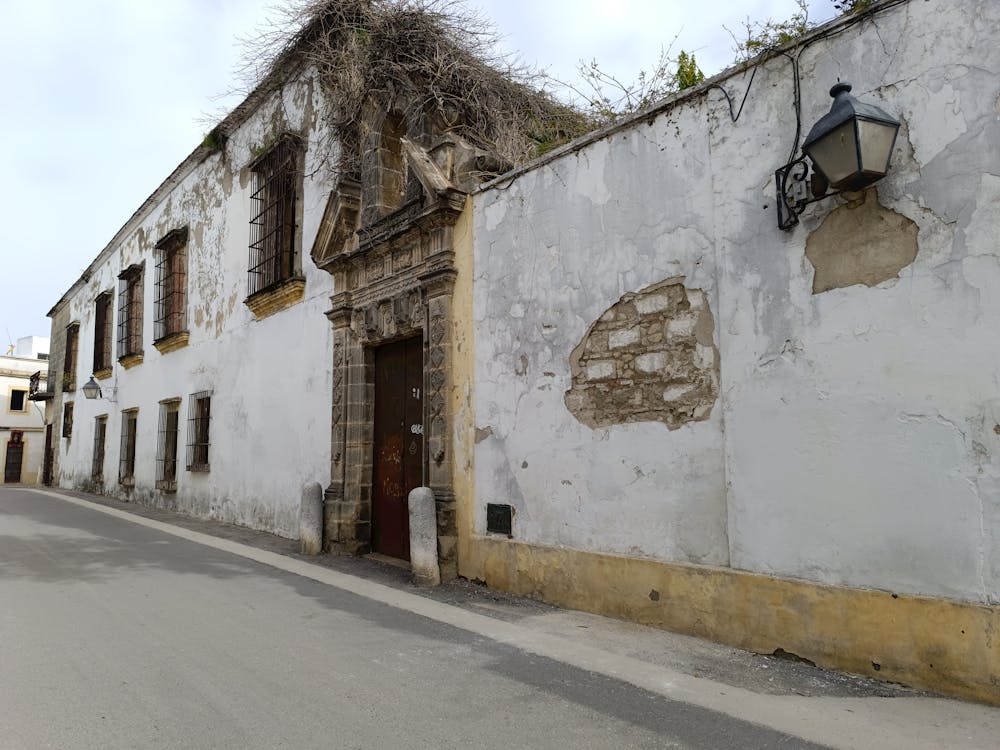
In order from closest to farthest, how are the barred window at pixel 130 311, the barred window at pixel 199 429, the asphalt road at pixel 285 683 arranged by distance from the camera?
1. the asphalt road at pixel 285 683
2. the barred window at pixel 199 429
3. the barred window at pixel 130 311

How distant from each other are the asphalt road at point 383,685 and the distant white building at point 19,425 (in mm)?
30029

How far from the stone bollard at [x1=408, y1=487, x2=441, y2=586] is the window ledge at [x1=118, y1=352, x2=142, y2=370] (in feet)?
36.2

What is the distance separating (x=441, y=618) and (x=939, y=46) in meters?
4.44

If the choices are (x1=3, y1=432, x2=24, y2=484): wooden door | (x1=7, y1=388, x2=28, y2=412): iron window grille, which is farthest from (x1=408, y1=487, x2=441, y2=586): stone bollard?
(x1=7, y1=388, x2=28, y2=412): iron window grille

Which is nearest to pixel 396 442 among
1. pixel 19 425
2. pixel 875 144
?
pixel 875 144

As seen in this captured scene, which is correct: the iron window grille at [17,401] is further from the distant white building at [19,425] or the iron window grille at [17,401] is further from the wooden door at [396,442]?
the wooden door at [396,442]

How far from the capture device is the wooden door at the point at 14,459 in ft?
98.7

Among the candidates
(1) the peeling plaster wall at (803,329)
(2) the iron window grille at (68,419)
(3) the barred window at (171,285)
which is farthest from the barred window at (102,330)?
(1) the peeling plaster wall at (803,329)

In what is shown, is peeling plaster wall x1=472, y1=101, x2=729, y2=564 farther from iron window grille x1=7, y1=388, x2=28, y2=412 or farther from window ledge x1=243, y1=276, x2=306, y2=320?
iron window grille x1=7, y1=388, x2=28, y2=412

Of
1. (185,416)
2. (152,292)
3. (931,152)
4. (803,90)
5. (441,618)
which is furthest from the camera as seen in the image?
(152,292)

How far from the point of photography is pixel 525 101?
820cm

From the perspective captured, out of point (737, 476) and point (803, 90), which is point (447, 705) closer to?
point (737, 476)

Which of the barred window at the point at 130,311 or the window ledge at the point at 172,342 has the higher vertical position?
the barred window at the point at 130,311

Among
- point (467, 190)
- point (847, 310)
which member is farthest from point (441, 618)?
point (467, 190)
